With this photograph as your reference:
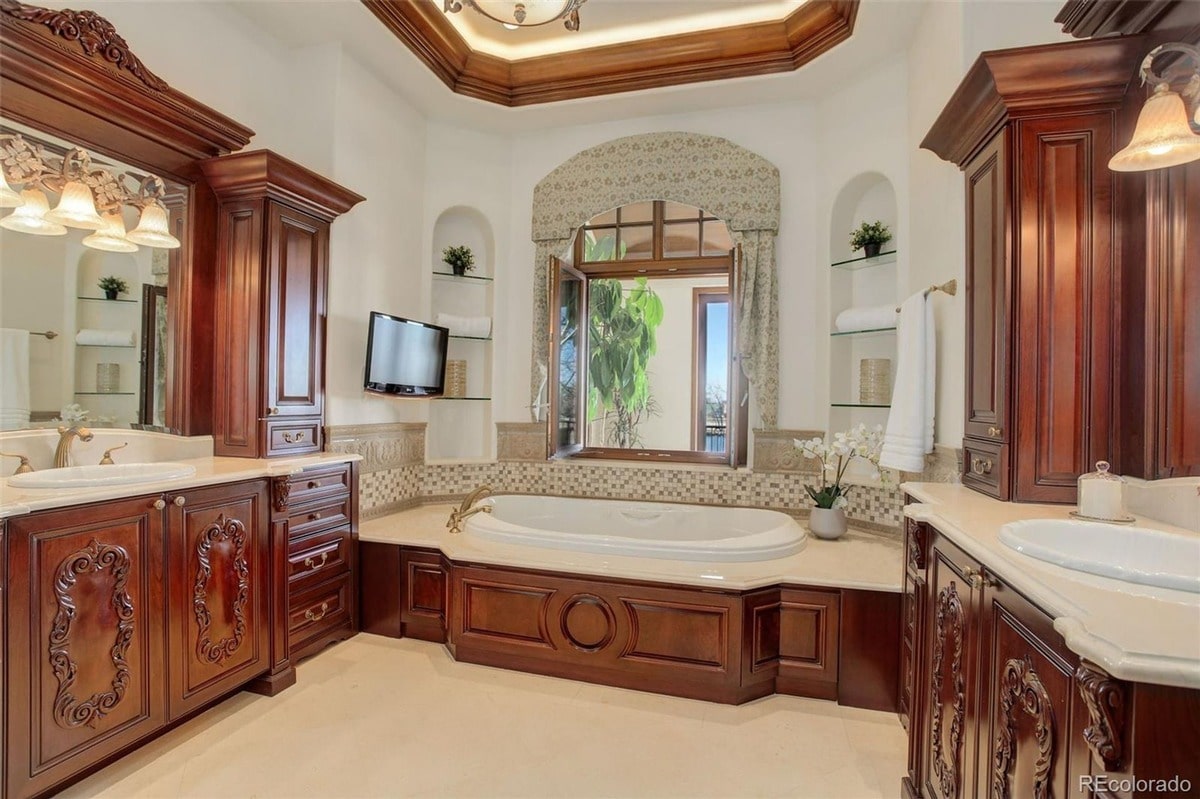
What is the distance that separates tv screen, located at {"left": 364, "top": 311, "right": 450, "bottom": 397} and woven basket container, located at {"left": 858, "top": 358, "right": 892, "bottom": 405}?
2525mm

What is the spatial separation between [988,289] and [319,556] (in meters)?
3.01

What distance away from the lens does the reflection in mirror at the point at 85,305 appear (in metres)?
1.97

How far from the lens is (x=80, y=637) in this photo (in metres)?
1.72

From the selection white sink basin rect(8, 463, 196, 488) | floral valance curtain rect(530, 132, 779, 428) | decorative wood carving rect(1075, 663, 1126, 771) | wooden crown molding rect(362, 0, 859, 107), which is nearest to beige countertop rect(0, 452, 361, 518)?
white sink basin rect(8, 463, 196, 488)

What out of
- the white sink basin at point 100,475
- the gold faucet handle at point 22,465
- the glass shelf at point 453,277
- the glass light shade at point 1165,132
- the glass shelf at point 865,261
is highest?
the glass shelf at point 453,277

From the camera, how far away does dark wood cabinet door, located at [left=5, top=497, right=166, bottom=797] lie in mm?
1579

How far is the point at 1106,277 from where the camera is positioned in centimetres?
167

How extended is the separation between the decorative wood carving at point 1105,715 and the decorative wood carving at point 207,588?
99.7 inches

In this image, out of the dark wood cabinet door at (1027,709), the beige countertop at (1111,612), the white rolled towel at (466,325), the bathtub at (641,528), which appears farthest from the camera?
the white rolled towel at (466,325)

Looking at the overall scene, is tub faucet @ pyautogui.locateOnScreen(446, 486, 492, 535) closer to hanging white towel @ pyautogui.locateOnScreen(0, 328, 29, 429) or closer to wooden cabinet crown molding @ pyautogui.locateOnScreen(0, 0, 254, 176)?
A: hanging white towel @ pyautogui.locateOnScreen(0, 328, 29, 429)

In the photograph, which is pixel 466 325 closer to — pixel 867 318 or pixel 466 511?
pixel 466 511

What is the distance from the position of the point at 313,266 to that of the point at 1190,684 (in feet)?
10.7

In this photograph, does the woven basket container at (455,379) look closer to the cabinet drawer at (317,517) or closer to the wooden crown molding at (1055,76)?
the cabinet drawer at (317,517)

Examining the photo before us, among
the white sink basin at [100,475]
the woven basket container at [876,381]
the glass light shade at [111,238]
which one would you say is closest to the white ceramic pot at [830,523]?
the woven basket container at [876,381]
